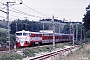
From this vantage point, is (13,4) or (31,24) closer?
(13,4)

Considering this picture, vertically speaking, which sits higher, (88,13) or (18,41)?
(88,13)

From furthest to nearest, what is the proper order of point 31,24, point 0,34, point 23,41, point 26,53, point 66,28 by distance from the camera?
1. point 66,28
2. point 31,24
3. point 0,34
4. point 23,41
5. point 26,53

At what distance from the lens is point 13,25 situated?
6794 centimetres

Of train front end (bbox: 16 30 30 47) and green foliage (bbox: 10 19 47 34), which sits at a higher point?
green foliage (bbox: 10 19 47 34)

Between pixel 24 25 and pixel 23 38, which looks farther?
pixel 24 25

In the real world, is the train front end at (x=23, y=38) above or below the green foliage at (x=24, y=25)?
below

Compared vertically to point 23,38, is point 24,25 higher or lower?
higher

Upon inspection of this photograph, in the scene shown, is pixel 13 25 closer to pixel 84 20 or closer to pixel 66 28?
pixel 84 20

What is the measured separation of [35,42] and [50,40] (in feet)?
37.6

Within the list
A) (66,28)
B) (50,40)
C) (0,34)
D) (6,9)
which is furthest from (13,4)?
(66,28)

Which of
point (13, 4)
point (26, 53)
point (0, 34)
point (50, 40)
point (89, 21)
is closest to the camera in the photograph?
point (26, 53)

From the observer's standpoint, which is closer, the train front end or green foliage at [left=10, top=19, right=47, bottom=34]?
the train front end

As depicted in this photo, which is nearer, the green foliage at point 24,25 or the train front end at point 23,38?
the train front end at point 23,38

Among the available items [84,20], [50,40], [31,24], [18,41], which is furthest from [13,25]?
[18,41]
